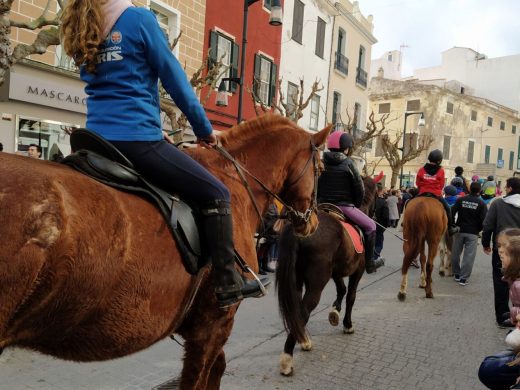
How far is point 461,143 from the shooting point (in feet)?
140

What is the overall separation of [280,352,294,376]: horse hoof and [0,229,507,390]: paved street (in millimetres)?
64

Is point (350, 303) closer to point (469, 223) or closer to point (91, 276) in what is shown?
point (91, 276)

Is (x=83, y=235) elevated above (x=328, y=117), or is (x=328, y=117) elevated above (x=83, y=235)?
(x=328, y=117)

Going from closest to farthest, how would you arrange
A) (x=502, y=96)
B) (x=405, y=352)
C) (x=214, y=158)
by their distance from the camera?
1. (x=214, y=158)
2. (x=405, y=352)
3. (x=502, y=96)

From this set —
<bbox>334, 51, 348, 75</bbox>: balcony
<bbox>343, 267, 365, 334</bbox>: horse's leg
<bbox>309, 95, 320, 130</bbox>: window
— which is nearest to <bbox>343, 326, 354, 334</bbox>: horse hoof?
<bbox>343, 267, 365, 334</bbox>: horse's leg

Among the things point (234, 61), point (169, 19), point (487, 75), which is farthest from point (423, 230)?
point (487, 75)

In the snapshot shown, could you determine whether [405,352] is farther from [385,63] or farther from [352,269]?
[385,63]

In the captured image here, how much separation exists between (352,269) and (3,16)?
535cm

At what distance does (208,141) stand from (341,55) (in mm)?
24300

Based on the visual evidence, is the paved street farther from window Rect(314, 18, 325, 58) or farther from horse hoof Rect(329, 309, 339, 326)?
window Rect(314, 18, 325, 58)

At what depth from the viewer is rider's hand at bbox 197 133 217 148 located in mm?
2652

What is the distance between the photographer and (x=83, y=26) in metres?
2.03

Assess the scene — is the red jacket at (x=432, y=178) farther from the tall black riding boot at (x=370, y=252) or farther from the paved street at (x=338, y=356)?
the tall black riding boot at (x=370, y=252)

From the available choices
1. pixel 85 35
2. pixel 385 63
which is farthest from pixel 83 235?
pixel 385 63
